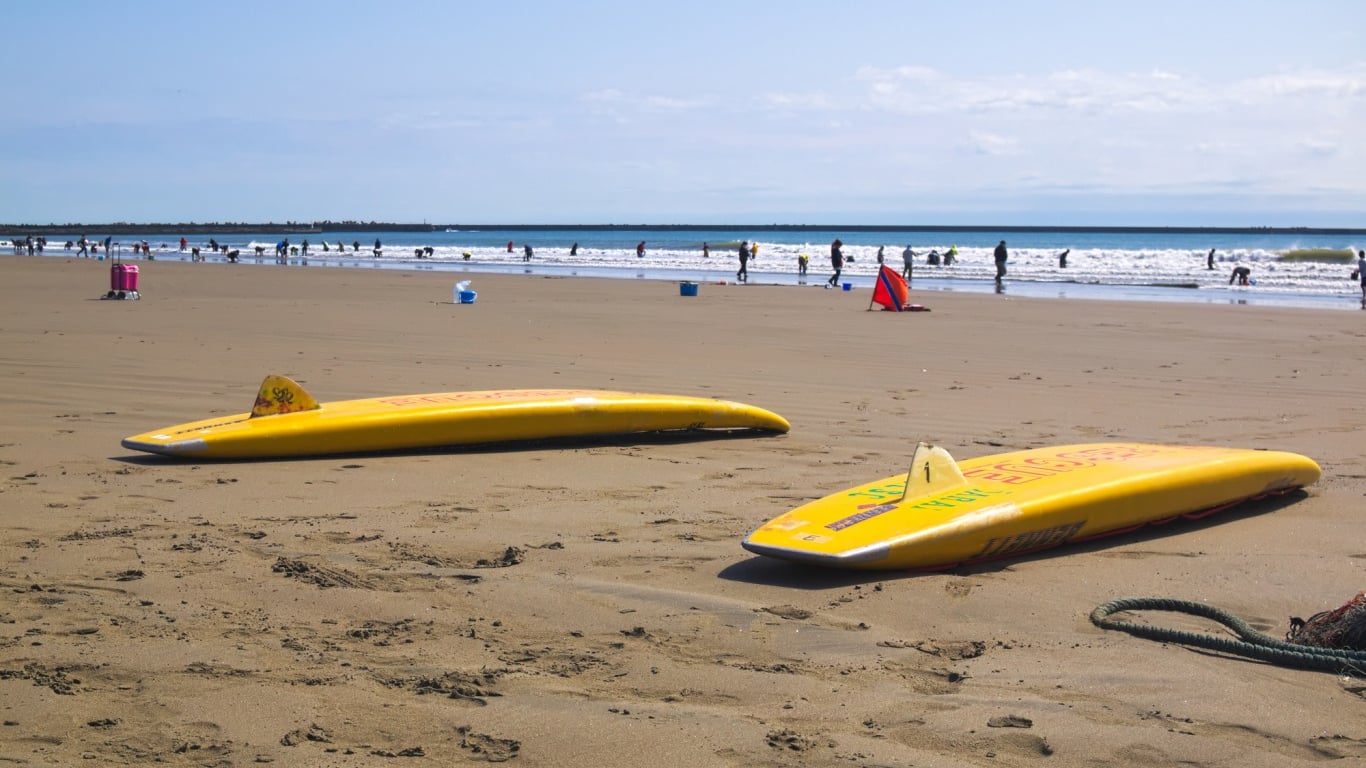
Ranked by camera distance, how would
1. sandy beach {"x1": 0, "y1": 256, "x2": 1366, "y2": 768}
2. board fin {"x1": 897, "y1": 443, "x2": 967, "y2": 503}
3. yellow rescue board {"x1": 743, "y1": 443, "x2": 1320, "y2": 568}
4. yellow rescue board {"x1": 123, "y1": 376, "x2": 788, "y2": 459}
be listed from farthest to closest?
yellow rescue board {"x1": 123, "y1": 376, "x2": 788, "y2": 459}, board fin {"x1": 897, "y1": 443, "x2": 967, "y2": 503}, yellow rescue board {"x1": 743, "y1": 443, "x2": 1320, "y2": 568}, sandy beach {"x1": 0, "y1": 256, "x2": 1366, "y2": 768}

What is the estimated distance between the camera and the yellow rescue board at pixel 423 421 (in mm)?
6605

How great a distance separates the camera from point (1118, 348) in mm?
13688

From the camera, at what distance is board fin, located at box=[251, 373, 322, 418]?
6.90 metres

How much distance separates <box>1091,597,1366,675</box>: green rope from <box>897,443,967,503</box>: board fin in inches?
38.2

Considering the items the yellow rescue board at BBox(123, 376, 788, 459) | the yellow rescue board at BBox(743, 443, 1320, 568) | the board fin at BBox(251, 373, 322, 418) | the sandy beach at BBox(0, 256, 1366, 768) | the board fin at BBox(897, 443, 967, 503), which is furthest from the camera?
the board fin at BBox(251, 373, 322, 418)

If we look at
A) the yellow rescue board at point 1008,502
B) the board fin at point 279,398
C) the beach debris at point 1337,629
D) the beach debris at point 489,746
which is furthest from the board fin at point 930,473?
the board fin at point 279,398

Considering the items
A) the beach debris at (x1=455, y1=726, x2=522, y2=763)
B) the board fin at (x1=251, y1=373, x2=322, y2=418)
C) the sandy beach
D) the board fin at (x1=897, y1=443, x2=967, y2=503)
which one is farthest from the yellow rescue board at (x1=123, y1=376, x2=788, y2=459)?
the beach debris at (x1=455, y1=726, x2=522, y2=763)

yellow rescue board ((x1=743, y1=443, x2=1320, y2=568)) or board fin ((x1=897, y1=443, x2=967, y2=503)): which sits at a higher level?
board fin ((x1=897, y1=443, x2=967, y2=503))

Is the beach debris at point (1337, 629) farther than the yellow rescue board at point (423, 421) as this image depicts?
No

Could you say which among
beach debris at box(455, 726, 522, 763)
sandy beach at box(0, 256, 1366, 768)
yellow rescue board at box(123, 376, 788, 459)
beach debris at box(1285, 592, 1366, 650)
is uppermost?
yellow rescue board at box(123, 376, 788, 459)

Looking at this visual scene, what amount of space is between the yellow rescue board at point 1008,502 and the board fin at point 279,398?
10.7 feet

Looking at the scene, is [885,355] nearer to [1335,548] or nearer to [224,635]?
[1335,548]

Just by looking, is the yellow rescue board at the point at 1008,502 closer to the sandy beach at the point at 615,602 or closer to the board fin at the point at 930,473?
the board fin at the point at 930,473

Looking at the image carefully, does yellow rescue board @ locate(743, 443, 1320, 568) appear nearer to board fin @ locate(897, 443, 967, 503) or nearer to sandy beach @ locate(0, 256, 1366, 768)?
board fin @ locate(897, 443, 967, 503)
